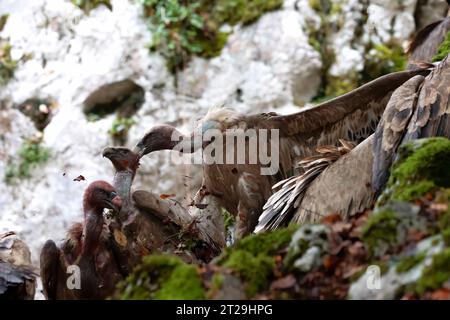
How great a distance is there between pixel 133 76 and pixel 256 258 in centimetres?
908

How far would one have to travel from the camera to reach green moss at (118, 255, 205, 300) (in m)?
4.03

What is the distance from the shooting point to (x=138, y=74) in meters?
13.0

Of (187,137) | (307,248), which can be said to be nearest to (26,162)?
(187,137)

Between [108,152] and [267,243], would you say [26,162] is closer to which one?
Answer: [108,152]

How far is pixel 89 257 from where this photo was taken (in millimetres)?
6402

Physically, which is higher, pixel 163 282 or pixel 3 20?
pixel 3 20

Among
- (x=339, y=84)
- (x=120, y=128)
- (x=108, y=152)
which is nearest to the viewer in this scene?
(x=108, y=152)

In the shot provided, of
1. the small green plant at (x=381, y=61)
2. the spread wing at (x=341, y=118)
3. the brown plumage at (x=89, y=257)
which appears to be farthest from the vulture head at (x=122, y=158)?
the small green plant at (x=381, y=61)

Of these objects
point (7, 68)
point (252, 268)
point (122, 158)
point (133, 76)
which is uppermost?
point (7, 68)

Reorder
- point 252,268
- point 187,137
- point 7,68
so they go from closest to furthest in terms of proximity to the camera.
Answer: point 252,268 → point 187,137 → point 7,68

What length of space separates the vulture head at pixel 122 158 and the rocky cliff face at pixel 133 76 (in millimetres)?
5076

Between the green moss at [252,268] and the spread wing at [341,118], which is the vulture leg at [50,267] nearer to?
the spread wing at [341,118]
